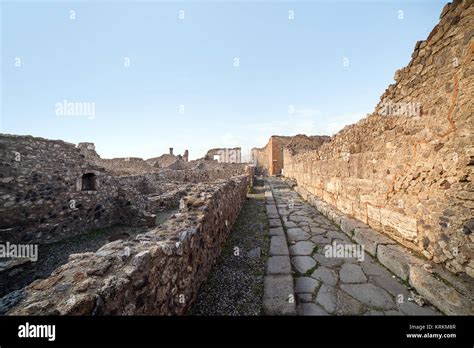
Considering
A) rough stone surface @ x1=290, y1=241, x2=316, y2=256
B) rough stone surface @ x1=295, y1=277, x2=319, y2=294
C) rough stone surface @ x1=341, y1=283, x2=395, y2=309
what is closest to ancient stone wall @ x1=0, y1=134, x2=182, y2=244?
rough stone surface @ x1=290, y1=241, x2=316, y2=256

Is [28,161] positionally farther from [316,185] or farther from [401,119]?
[316,185]

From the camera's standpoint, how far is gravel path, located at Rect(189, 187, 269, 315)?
223cm

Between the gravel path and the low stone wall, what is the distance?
0.19 metres

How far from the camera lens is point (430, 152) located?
2.90 meters

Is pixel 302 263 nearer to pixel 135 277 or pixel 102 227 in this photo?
pixel 135 277

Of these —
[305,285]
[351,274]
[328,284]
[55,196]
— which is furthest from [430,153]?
[55,196]

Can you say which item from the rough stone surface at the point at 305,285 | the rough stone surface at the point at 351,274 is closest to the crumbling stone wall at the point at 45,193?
the rough stone surface at the point at 305,285

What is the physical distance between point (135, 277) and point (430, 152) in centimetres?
418

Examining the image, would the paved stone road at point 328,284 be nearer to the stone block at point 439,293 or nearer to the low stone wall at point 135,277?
the stone block at point 439,293

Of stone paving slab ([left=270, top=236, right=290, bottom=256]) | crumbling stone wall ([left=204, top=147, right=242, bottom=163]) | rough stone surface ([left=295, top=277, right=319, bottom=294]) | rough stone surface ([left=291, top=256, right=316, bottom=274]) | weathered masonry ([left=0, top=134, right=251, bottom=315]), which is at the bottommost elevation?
rough stone surface ([left=295, top=277, right=319, bottom=294])

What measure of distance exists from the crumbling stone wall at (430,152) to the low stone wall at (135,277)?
3305mm

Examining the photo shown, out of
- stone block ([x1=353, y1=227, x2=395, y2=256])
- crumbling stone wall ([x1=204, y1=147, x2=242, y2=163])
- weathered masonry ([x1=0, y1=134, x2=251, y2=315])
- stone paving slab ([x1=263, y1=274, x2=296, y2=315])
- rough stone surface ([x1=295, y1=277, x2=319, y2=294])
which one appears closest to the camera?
weathered masonry ([x1=0, y1=134, x2=251, y2=315])

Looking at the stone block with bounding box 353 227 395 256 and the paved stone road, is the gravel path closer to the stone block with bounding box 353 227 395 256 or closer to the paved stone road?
the paved stone road
